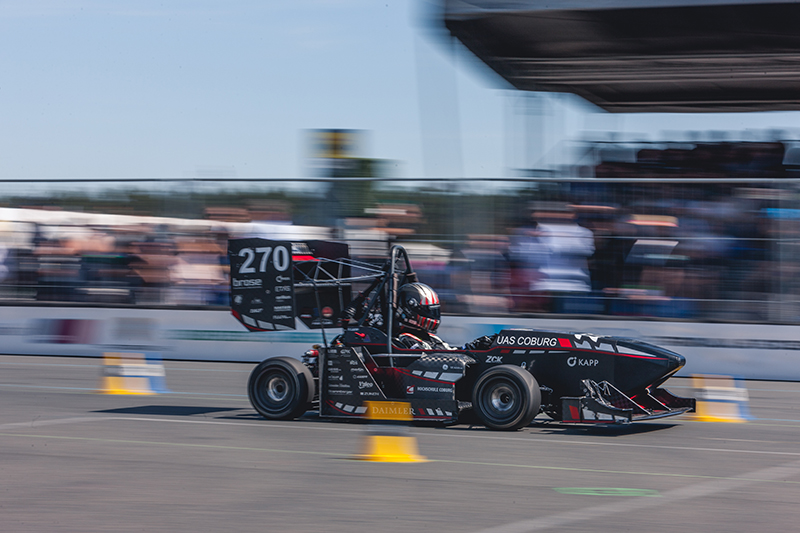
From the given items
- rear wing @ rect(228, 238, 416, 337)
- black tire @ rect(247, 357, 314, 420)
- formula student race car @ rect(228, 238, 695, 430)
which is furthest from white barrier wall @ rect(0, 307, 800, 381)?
black tire @ rect(247, 357, 314, 420)

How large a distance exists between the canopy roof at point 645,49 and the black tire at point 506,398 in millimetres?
7187

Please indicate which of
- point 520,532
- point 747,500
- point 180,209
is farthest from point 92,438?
point 180,209

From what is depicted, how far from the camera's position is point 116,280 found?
1580 cm

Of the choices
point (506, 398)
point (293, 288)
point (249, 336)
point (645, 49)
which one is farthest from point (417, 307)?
point (645, 49)

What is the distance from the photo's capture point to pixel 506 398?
8.66 m

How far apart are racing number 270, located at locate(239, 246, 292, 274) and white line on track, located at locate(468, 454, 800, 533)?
4.45 m

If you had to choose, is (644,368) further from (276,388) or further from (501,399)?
(276,388)

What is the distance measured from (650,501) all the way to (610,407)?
2280 mm

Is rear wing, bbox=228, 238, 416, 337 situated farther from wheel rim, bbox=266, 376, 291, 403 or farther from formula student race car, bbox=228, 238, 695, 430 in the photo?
wheel rim, bbox=266, 376, 291, 403

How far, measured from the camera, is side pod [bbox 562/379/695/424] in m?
8.25

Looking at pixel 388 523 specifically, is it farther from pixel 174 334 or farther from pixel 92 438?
pixel 174 334

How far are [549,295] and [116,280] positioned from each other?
22.8ft

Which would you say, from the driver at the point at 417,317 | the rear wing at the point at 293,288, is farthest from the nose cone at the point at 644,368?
the rear wing at the point at 293,288

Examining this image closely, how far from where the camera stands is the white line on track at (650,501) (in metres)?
5.34
